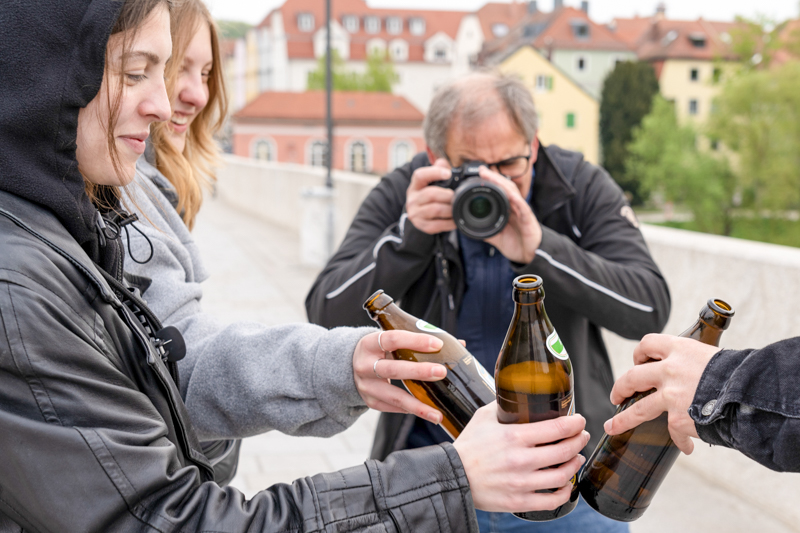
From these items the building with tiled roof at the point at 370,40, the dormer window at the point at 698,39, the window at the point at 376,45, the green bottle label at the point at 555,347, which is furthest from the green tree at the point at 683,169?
the green bottle label at the point at 555,347

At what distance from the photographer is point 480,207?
2.27 metres

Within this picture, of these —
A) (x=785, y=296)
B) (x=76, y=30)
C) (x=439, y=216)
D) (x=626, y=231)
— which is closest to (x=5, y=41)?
(x=76, y=30)

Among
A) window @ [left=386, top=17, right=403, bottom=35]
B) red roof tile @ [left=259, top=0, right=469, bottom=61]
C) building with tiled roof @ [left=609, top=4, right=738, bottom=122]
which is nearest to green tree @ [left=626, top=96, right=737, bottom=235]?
building with tiled roof @ [left=609, top=4, right=738, bottom=122]

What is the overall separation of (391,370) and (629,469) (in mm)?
477

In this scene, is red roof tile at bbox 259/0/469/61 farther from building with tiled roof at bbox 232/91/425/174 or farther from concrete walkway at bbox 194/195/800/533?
concrete walkway at bbox 194/195/800/533

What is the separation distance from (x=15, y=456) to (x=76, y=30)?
23.3 inches

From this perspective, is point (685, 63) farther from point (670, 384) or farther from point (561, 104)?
point (670, 384)

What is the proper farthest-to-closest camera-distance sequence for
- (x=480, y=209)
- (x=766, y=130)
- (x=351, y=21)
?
(x=351, y=21) < (x=766, y=130) < (x=480, y=209)

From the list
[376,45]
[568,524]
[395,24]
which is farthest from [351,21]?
[568,524]

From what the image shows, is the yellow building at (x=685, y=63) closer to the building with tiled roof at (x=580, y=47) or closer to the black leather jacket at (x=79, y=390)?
the building with tiled roof at (x=580, y=47)

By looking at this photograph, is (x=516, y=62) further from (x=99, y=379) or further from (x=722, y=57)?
(x=99, y=379)

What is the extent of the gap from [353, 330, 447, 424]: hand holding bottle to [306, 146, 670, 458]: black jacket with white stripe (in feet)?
2.20

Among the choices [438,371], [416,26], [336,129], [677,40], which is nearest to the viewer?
[438,371]

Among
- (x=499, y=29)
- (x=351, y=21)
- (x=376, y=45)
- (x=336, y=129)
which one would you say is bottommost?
(x=336, y=129)
